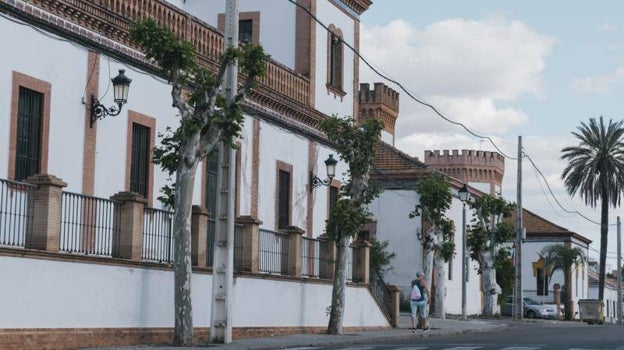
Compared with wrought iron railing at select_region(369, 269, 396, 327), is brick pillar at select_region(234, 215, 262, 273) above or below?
above

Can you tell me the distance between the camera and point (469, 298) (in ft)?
210

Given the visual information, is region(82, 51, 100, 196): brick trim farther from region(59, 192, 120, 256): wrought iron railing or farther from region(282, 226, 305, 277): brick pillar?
region(282, 226, 305, 277): brick pillar

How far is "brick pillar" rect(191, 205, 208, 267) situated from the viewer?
25531 millimetres

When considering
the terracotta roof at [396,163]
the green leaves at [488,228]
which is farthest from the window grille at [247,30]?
the terracotta roof at [396,163]

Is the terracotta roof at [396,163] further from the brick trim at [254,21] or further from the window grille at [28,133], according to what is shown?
the window grille at [28,133]

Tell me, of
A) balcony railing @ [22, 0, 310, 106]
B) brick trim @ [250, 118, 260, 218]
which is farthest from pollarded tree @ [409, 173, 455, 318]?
brick trim @ [250, 118, 260, 218]

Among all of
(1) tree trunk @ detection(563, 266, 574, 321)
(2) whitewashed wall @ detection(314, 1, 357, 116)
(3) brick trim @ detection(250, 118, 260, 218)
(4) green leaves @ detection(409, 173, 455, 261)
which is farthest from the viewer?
(1) tree trunk @ detection(563, 266, 574, 321)

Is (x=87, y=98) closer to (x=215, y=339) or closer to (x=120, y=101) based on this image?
(x=120, y=101)

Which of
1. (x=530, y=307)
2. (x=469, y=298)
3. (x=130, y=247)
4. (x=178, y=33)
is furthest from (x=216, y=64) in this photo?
(x=530, y=307)

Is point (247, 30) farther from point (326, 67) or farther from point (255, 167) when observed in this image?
point (255, 167)

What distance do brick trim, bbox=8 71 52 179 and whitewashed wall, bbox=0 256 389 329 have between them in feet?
8.63

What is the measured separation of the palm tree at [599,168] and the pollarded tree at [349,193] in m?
41.1

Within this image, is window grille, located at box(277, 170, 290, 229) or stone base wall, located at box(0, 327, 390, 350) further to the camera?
window grille, located at box(277, 170, 290, 229)

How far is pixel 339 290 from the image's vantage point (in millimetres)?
30969
